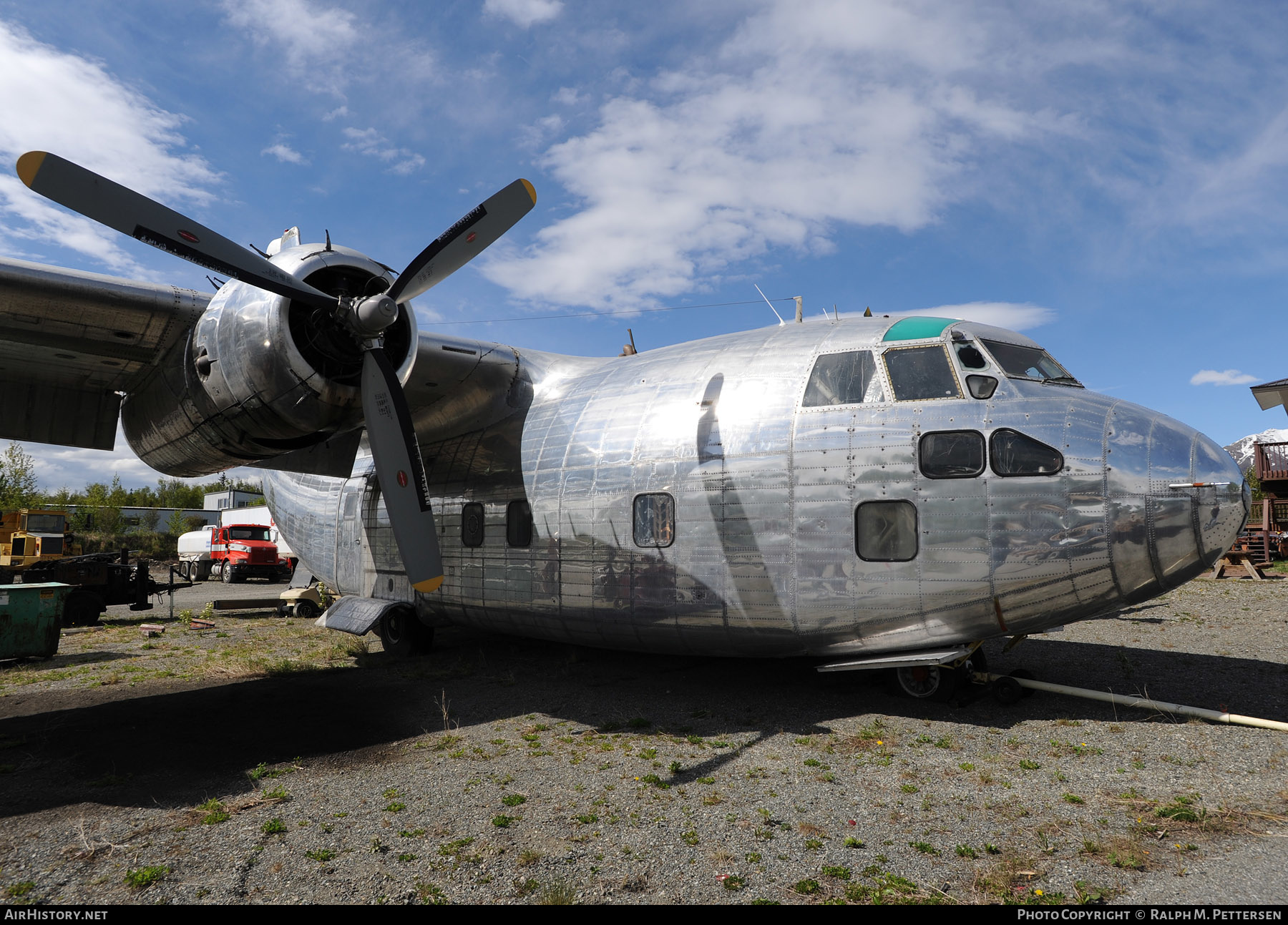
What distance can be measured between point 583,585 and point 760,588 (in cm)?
232

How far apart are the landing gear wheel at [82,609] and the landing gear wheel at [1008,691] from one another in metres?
19.3

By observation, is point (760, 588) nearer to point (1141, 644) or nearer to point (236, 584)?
point (1141, 644)

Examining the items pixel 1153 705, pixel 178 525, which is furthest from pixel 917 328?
pixel 178 525

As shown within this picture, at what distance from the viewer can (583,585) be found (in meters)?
8.73

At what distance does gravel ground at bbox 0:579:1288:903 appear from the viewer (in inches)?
166

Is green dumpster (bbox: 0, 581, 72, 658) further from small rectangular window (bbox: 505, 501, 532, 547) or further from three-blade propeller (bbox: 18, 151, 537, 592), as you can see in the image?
small rectangular window (bbox: 505, 501, 532, 547)

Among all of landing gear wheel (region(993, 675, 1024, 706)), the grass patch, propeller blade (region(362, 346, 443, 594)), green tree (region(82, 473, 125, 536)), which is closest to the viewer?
the grass patch

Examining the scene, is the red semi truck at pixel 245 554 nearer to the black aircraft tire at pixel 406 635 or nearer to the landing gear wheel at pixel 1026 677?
the black aircraft tire at pixel 406 635

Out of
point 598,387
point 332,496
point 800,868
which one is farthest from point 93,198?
point 800,868

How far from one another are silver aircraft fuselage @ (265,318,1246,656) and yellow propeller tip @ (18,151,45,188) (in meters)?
4.07

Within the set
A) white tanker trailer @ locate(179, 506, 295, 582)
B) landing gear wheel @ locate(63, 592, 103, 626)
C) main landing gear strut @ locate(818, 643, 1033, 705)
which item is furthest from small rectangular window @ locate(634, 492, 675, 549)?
white tanker trailer @ locate(179, 506, 295, 582)

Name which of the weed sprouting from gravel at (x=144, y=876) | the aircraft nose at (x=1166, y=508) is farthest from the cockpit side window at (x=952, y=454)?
the weed sprouting from gravel at (x=144, y=876)

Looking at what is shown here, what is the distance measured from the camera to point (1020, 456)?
6672 millimetres

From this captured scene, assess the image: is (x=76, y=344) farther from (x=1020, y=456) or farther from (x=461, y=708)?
(x=1020, y=456)
